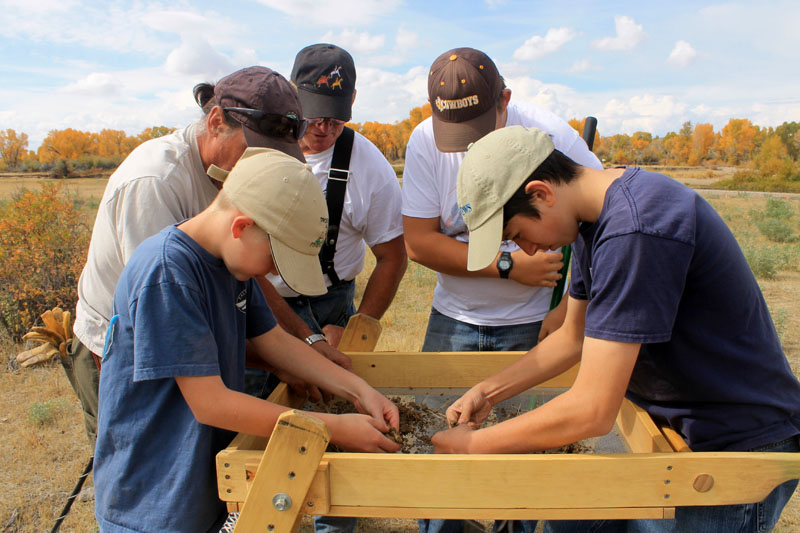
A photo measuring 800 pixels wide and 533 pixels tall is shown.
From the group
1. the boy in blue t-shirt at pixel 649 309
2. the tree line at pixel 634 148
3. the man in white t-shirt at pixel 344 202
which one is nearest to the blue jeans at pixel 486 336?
the man in white t-shirt at pixel 344 202

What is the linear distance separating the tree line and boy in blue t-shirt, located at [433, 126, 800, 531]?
165ft

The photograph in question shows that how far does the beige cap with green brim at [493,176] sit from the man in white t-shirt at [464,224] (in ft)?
3.16

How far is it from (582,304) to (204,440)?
140 centimetres

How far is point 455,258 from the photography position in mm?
2766

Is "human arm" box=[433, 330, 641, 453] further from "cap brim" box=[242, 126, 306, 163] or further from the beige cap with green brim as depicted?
"cap brim" box=[242, 126, 306, 163]

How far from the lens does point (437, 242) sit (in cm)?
282

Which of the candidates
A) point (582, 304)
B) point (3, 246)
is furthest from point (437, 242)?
point (3, 246)

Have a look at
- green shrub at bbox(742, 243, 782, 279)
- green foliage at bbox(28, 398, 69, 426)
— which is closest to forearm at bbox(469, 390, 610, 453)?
green foliage at bbox(28, 398, 69, 426)

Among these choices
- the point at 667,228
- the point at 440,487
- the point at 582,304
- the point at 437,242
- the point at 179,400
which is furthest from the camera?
the point at 437,242

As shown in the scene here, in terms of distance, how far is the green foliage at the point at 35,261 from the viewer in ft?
21.7

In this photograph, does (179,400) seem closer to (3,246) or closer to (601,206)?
(601,206)

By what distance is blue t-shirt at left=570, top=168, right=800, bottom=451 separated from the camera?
4.60 ft

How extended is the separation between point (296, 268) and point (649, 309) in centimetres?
100

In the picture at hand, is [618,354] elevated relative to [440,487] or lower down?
elevated
